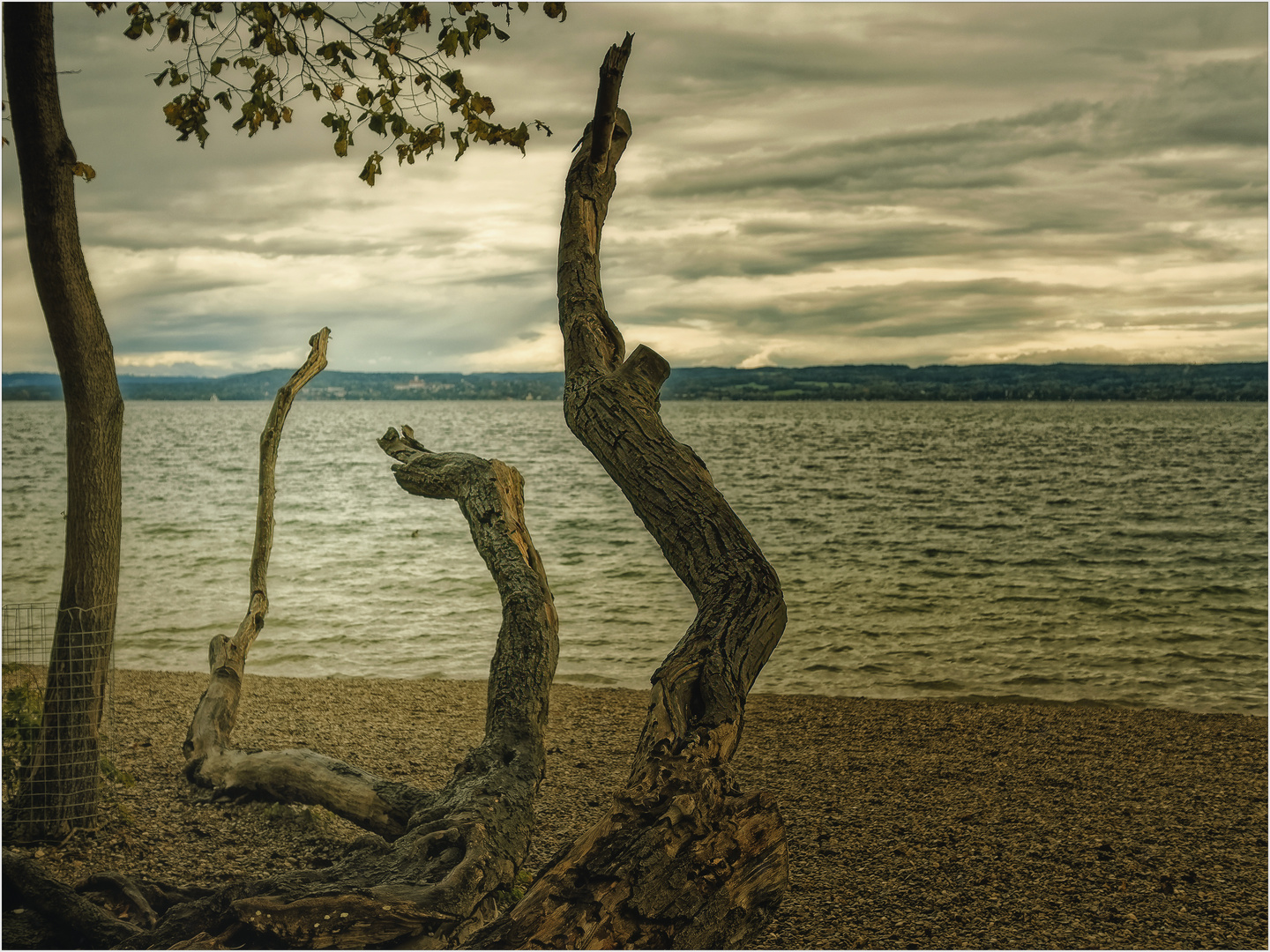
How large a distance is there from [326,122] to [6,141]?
102 inches

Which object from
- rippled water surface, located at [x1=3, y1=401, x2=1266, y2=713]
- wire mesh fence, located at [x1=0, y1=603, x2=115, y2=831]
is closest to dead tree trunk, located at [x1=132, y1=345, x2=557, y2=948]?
wire mesh fence, located at [x1=0, y1=603, x2=115, y2=831]

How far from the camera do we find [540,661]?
16.8 ft

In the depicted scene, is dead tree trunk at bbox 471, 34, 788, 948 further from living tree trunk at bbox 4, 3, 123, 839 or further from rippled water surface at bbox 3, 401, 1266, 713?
rippled water surface at bbox 3, 401, 1266, 713

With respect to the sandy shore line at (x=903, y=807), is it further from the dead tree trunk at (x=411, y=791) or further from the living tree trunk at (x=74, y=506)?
the dead tree trunk at (x=411, y=791)

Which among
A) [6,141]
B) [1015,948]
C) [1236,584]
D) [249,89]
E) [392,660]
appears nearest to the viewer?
[1015,948]

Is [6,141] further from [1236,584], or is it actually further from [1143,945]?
[1236,584]

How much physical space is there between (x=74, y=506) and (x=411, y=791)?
2.59 m

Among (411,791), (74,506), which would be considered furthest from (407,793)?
(74,506)

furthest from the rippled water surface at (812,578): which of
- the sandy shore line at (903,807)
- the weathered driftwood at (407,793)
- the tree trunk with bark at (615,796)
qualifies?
the tree trunk with bark at (615,796)

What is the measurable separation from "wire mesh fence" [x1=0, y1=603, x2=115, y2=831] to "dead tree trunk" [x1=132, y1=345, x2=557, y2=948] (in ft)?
2.82

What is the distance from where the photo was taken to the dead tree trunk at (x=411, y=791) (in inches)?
140

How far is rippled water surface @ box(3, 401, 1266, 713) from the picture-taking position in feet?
39.1

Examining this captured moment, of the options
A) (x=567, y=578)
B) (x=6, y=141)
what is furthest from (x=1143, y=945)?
(x=567, y=578)

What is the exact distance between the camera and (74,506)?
5473 mm
